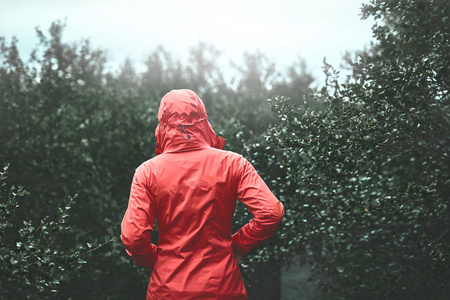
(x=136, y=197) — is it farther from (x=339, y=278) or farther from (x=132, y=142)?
(x=132, y=142)

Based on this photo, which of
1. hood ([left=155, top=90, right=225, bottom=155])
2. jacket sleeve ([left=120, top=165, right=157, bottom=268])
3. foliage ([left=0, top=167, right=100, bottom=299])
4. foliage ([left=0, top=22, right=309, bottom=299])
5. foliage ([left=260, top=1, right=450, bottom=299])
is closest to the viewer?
jacket sleeve ([left=120, top=165, right=157, bottom=268])

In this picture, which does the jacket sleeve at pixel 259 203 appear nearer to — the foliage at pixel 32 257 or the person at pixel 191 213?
the person at pixel 191 213

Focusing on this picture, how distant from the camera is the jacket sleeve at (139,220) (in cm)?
256

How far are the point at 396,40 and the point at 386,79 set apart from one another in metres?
0.79

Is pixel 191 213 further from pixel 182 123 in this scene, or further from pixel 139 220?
pixel 182 123

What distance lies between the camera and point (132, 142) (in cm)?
700

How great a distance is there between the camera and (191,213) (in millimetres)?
2676

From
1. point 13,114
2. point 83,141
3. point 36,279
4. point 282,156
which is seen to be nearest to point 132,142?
point 83,141

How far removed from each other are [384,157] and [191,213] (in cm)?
219

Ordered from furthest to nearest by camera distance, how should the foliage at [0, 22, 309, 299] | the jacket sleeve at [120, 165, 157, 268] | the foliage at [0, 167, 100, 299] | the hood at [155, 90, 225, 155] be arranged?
1. the foliage at [0, 22, 309, 299]
2. the foliage at [0, 167, 100, 299]
3. the hood at [155, 90, 225, 155]
4. the jacket sleeve at [120, 165, 157, 268]

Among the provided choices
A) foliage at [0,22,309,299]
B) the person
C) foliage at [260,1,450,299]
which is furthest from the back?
foliage at [0,22,309,299]

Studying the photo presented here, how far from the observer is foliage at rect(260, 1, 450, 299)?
11.5 ft

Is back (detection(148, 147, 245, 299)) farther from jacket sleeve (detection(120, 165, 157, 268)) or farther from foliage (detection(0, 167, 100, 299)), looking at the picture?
foliage (detection(0, 167, 100, 299))

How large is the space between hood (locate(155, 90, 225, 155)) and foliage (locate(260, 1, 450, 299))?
4.01 feet
